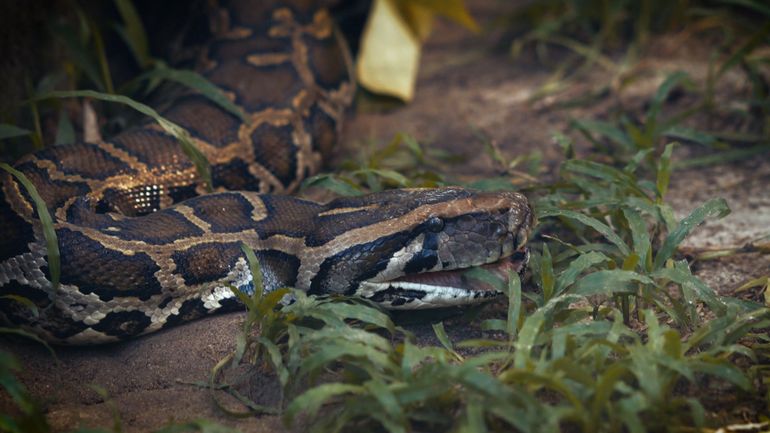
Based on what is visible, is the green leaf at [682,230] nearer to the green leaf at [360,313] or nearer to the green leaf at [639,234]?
the green leaf at [639,234]

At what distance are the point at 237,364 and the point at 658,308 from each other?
1.78 m

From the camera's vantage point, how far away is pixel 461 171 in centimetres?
488

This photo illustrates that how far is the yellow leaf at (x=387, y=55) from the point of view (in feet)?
19.1

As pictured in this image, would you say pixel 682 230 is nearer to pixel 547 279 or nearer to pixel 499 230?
pixel 547 279

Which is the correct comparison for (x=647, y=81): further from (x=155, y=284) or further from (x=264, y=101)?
(x=155, y=284)

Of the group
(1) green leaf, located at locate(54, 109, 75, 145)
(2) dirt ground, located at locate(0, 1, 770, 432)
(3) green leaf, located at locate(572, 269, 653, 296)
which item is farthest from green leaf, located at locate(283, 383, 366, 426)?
(1) green leaf, located at locate(54, 109, 75, 145)

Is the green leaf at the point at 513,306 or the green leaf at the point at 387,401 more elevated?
the green leaf at the point at 387,401

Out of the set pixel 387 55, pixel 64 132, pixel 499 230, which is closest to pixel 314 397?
pixel 499 230

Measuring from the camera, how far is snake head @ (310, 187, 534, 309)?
3.41 meters

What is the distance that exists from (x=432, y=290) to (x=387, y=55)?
9.55 feet

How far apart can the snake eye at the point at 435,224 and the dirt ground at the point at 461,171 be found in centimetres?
42

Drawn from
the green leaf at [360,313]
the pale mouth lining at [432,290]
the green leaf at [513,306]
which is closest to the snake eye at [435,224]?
the pale mouth lining at [432,290]

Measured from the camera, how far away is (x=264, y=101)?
4.72 metres

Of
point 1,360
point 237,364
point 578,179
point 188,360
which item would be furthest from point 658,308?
point 1,360
